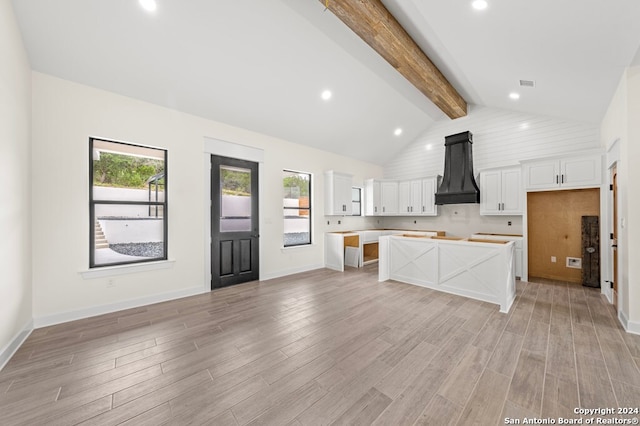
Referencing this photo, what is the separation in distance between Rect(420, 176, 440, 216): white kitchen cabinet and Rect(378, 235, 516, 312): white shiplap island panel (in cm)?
249

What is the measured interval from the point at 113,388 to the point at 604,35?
538cm

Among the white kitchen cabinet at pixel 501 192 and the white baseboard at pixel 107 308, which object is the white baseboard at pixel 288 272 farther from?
the white kitchen cabinet at pixel 501 192

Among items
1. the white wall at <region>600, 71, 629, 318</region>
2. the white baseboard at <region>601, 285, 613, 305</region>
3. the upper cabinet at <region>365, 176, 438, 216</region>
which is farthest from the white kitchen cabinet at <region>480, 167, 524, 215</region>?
the white wall at <region>600, 71, 629, 318</region>

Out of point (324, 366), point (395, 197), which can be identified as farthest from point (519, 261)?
point (324, 366)

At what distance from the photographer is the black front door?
4.47 m

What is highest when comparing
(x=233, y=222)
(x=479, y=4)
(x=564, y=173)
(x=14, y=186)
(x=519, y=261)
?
(x=479, y=4)

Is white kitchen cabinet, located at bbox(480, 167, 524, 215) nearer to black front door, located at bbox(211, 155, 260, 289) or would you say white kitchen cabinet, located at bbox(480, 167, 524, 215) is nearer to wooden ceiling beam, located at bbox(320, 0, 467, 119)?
wooden ceiling beam, located at bbox(320, 0, 467, 119)

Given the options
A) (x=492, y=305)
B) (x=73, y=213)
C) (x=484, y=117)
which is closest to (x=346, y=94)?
(x=484, y=117)

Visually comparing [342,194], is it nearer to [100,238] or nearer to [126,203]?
[126,203]

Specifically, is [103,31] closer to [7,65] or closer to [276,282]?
[7,65]

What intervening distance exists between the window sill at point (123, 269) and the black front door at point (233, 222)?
0.78 metres

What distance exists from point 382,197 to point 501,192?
2949 mm

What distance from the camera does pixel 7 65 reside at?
227 centimetres

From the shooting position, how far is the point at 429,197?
6832mm
